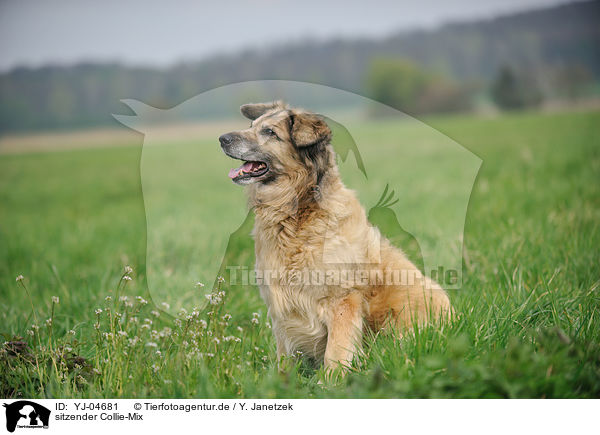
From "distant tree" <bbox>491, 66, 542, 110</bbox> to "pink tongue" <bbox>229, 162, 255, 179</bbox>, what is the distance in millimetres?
21021

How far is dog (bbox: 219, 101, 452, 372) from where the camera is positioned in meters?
2.91

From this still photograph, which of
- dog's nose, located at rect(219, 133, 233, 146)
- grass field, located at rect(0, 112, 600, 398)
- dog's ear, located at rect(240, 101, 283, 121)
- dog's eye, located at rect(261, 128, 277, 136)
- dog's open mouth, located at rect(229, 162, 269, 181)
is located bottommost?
grass field, located at rect(0, 112, 600, 398)

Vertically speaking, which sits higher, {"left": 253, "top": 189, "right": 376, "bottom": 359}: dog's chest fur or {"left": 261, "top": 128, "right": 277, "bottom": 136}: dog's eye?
{"left": 261, "top": 128, "right": 277, "bottom": 136}: dog's eye

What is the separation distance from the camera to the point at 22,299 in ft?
14.5

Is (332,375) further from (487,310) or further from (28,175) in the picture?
(28,175)

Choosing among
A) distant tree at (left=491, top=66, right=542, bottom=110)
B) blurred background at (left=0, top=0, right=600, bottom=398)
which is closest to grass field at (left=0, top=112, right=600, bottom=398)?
blurred background at (left=0, top=0, right=600, bottom=398)

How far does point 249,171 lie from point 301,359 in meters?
1.21

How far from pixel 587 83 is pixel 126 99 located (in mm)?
15658

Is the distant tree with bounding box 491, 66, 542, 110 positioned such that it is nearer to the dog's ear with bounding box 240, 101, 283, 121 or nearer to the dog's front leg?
the dog's ear with bounding box 240, 101, 283, 121

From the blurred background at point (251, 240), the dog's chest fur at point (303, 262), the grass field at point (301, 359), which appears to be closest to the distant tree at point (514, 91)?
the blurred background at point (251, 240)

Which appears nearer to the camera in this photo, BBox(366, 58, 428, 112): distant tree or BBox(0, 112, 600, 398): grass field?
BBox(0, 112, 600, 398): grass field

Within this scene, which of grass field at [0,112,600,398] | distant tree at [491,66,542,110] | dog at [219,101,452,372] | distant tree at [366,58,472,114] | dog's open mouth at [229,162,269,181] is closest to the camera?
grass field at [0,112,600,398]

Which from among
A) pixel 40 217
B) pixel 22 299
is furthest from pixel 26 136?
pixel 22 299
